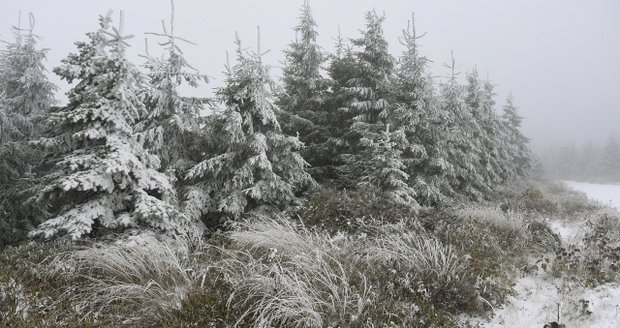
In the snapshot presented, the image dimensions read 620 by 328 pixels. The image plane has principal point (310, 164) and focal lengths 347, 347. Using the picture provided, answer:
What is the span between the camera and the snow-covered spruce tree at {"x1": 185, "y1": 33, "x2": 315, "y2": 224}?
338 inches

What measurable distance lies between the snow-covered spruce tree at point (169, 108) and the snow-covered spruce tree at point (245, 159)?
660 mm

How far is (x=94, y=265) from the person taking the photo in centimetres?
469

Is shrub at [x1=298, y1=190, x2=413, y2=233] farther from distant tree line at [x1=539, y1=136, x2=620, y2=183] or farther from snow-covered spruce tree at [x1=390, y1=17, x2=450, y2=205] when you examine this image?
distant tree line at [x1=539, y1=136, x2=620, y2=183]

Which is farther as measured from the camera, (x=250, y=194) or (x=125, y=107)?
(x=250, y=194)

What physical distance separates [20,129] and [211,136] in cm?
935

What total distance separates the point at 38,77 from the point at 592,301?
1865 centimetres

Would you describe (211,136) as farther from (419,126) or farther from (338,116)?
(419,126)

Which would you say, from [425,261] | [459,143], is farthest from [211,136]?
[459,143]

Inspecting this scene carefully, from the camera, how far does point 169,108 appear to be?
9.40m

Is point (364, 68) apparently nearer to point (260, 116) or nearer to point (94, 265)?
point (260, 116)

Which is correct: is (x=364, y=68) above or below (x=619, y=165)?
above

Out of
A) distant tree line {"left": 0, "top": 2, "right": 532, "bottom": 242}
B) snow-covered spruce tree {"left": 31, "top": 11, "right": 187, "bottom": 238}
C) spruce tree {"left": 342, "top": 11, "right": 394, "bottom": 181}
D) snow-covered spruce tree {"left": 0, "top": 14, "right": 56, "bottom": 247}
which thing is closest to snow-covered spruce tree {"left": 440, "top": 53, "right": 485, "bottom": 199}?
distant tree line {"left": 0, "top": 2, "right": 532, "bottom": 242}

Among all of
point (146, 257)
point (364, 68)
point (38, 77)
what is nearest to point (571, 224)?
point (364, 68)

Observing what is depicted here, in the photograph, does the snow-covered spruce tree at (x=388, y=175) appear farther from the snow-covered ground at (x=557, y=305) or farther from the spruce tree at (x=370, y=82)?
the snow-covered ground at (x=557, y=305)
